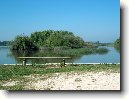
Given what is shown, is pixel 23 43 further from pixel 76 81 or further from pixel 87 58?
pixel 76 81

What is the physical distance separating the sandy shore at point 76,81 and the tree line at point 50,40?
622mm

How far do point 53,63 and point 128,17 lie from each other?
11.3 ft

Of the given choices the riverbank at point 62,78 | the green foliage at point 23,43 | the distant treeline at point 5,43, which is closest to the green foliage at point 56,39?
the green foliage at point 23,43

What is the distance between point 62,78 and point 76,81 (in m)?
0.42

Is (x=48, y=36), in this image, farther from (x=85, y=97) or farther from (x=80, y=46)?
(x=85, y=97)

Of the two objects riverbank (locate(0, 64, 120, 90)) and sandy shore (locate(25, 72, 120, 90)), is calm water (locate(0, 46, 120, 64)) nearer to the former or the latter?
riverbank (locate(0, 64, 120, 90))

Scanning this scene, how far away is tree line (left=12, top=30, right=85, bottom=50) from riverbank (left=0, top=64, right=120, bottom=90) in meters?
0.57

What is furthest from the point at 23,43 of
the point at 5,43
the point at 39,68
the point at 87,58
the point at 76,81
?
the point at 76,81

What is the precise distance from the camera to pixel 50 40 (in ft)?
25.5

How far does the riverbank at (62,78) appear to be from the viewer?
21.1 ft

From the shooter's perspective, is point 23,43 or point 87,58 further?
point 87,58

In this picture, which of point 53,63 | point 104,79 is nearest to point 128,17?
point 104,79

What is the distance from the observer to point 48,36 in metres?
7.49

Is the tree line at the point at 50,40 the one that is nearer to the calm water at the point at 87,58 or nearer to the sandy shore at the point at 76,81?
the calm water at the point at 87,58
